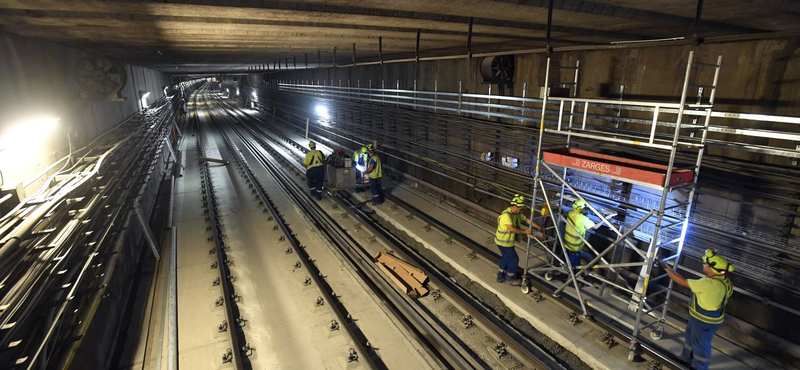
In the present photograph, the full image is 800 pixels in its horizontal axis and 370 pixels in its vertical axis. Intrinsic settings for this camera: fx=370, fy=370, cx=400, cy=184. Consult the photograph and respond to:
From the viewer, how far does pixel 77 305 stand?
197 inches

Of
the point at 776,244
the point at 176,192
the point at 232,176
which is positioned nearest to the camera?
the point at 776,244

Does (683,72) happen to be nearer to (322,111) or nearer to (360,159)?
(360,159)

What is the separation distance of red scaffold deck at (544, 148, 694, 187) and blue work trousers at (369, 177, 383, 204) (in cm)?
583

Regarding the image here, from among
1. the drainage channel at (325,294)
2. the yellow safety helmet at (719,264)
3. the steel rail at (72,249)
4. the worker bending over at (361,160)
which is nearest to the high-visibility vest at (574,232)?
the yellow safety helmet at (719,264)

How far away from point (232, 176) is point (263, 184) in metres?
2.10

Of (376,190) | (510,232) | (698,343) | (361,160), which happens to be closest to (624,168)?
(510,232)

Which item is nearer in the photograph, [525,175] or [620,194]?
[620,194]

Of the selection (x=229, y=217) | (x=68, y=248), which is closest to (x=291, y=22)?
(x=68, y=248)

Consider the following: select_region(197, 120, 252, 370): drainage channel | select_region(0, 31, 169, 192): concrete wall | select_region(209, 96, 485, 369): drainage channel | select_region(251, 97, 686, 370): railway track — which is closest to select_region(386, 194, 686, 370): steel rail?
select_region(251, 97, 686, 370): railway track

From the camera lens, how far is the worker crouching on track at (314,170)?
11.1m

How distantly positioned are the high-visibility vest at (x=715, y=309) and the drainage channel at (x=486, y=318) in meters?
1.71

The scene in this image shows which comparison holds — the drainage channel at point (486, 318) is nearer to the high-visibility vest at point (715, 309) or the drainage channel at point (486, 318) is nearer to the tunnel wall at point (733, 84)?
the high-visibility vest at point (715, 309)

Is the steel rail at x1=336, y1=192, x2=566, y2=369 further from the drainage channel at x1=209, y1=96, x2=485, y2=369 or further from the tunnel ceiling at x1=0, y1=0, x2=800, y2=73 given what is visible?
the tunnel ceiling at x1=0, y1=0, x2=800, y2=73

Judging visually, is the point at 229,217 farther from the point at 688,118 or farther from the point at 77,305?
the point at 688,118
